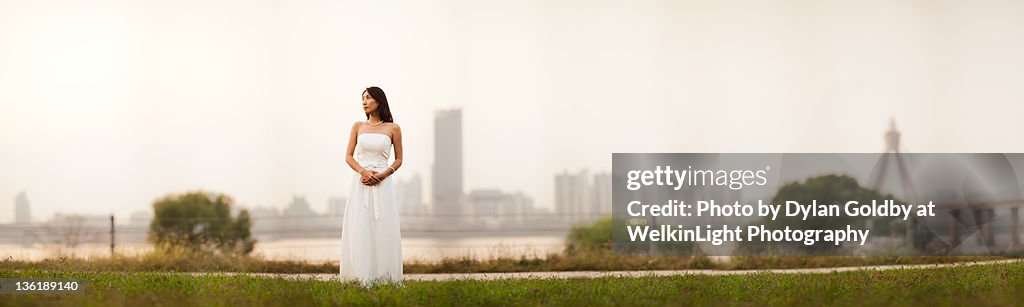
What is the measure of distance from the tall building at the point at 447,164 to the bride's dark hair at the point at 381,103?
257 inches

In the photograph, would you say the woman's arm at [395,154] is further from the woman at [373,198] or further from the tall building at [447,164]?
the tall building at [447,164]

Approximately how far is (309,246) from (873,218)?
7.63m

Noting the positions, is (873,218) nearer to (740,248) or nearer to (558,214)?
(740,248)

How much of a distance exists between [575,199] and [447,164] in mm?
2046

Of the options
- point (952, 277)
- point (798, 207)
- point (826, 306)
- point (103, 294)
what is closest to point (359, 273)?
point (103, 294)

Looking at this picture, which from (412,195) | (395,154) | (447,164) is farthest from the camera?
(412,195)

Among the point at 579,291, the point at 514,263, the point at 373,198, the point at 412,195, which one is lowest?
the point at 514,263

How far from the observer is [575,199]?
1599 centimetres

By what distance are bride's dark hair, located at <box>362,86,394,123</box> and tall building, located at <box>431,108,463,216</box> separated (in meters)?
6.53

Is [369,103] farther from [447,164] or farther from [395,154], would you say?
[447,164]

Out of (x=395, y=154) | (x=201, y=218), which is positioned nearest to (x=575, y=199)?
(x=201, y=218)

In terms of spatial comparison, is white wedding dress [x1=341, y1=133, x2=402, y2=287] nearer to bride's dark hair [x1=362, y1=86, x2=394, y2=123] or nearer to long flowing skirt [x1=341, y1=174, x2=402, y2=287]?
long flowing skirt [x1=341, y1=174, x2=402, y2=287]

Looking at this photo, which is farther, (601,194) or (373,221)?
(601,194)

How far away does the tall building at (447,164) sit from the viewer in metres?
14.8
